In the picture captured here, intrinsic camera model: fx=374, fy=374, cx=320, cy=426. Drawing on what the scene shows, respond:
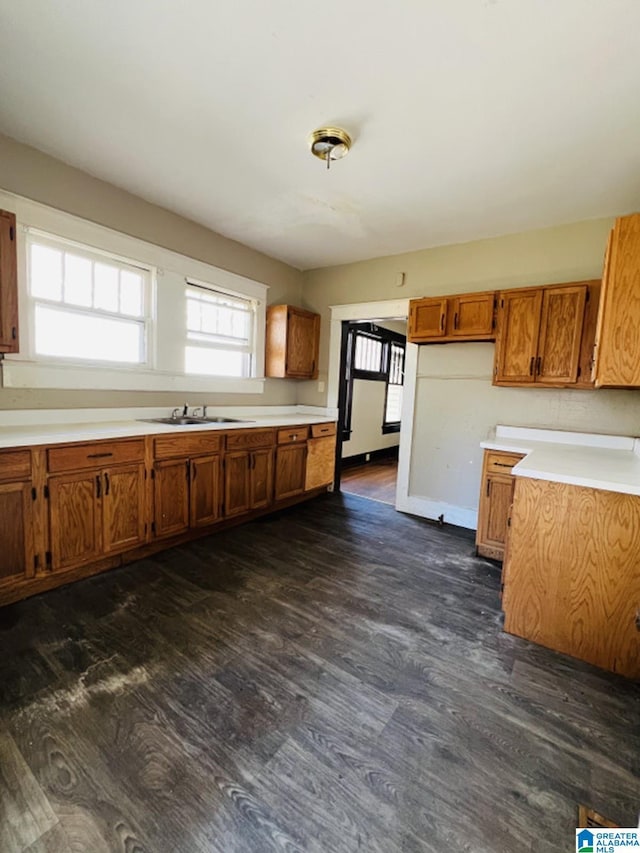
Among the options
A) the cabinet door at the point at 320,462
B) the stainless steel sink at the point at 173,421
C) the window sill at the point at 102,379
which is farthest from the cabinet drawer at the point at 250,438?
the window sill at the point at 102,379

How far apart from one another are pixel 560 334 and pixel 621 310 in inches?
33.7

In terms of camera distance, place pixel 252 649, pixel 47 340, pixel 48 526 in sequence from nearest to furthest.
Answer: pixel 252 649 < pixel 48 526 < pixel 47 340

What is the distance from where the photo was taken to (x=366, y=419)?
6.37 meters

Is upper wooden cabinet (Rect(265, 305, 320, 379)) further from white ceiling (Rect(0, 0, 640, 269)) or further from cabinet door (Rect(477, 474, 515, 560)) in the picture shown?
cabinet door (Rect(477, 474, 515, 560))

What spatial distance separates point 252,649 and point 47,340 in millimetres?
2487

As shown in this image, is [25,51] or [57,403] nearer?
[25,51]

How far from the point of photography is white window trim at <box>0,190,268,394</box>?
2479 mm

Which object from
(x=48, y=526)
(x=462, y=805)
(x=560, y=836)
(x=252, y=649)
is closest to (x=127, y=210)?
(x=48, y=526)

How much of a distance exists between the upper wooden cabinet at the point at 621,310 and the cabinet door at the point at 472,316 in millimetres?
1055

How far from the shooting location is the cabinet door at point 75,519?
2.24m

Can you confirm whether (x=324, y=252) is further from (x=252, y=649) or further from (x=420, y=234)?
(x=252, y=649)

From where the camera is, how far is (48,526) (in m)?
2.21

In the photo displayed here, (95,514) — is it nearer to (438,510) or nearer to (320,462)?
(320,462)

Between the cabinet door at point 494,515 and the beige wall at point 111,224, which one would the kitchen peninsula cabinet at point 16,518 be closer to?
the beige wall at point 111,224
